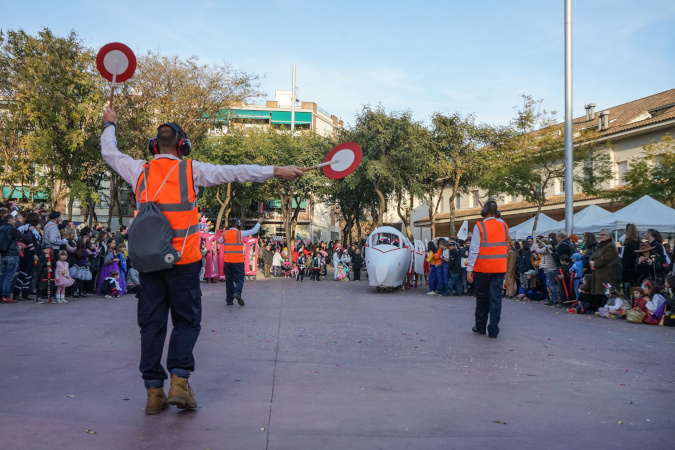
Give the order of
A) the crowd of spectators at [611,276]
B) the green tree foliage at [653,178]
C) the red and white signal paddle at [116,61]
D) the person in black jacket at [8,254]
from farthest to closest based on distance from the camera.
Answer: the green tree foliage at [653,178]
the person in black jacket at [8,254]
the crowd of spectators at [611,276]
the red and white signal paddle at [116,61]

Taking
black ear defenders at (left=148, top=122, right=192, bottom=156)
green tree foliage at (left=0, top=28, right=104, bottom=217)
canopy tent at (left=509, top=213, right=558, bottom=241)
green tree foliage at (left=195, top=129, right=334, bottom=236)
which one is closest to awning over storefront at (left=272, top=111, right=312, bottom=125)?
green tree foliage at (left=195, top=129, right=334, bottom=236)

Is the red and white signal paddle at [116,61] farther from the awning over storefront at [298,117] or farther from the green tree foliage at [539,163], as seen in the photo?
the awning over storefront at [298,117]

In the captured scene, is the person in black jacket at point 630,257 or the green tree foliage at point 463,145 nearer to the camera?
the person in black jacket at point 630,257

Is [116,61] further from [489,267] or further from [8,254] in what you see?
[8,254]

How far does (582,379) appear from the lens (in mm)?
6160

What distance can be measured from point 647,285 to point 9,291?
41.7ft

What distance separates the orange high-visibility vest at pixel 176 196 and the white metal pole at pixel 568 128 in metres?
17.5

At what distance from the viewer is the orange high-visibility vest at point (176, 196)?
4.57 metres

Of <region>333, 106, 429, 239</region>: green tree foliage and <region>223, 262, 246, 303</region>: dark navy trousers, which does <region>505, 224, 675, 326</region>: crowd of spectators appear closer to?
<region>223, 262, 246, 303</region>: dark navy trousers

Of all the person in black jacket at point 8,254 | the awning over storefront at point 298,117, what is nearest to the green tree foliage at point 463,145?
the person in black jacket at point 8,254

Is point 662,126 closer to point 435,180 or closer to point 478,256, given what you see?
point 435,180

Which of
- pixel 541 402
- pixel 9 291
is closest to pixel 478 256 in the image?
pixel 541 402

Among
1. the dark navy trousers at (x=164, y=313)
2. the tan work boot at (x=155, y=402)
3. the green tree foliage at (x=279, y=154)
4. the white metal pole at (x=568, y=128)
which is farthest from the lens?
the green tree foliage at (x=279, y=154)

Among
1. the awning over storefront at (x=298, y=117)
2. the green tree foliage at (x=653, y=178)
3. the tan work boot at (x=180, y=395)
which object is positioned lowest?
the tan work boot at (x=180, y=395)
